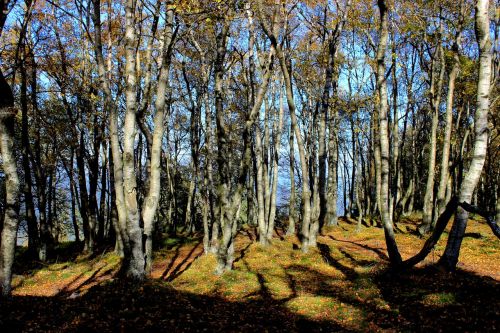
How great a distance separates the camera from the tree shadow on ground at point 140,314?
22.5 ft

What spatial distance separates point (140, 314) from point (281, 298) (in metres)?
4.43

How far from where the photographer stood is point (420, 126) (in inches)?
1407

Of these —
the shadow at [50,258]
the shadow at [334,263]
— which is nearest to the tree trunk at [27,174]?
the shadow at [50,258]

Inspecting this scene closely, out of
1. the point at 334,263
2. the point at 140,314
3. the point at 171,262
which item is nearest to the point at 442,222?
the point at 334,263

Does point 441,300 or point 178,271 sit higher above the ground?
point 441,300

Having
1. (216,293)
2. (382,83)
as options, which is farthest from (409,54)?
(216,293)

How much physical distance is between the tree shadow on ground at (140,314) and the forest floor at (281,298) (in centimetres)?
2

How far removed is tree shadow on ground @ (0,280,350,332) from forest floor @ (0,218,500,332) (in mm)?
20

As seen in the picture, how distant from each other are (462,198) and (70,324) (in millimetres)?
8957

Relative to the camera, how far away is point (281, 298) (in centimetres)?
1058

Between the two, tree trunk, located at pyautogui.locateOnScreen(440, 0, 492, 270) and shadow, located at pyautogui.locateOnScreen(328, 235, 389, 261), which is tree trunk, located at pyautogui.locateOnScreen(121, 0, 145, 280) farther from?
shadow, located at pyautogui.locateOnScreen(328, 235, 389, 261)

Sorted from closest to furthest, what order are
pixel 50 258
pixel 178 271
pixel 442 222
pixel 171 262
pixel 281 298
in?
pixel 442 222 < pixel 281 298 < pixel 178 271 < pixel 171 262 < pixel 50 258

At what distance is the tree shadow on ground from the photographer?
6.87 metres

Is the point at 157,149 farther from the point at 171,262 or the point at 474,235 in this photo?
the point at 474,235
